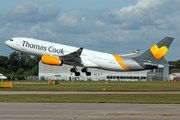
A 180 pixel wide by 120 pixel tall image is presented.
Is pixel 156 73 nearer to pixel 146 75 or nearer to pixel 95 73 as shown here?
pixel 146 75

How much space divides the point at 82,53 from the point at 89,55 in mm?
1479

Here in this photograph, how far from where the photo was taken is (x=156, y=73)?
133125 mm

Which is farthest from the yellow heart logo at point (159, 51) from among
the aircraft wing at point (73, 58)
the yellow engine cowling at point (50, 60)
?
the yellow engine cowling at point (50, 60)

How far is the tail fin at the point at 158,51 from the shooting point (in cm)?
5508

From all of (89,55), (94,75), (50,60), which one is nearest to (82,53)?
(89,55)

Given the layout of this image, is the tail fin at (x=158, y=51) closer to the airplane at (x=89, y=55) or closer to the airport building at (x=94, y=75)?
the airplane at (x=89, y=55)

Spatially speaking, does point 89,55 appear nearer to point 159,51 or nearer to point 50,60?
point 50,60

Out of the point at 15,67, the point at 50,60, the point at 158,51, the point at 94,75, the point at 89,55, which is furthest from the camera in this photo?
the point at 15,67

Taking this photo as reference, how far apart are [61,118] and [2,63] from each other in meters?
164

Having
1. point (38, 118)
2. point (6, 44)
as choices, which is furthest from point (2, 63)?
point (38, 118)

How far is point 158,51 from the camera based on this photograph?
55656 mm

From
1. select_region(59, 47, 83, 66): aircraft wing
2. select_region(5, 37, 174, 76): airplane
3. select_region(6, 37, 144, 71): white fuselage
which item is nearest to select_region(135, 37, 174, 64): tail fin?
select_region(5, 37, 174, 76): airplane

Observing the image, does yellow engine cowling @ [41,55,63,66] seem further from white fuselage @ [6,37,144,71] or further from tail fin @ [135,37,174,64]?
tail fin @ [135,37,174,64]

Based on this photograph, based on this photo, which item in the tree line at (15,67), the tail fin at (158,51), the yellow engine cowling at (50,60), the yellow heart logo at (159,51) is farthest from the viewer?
the tree line at (15,67)
